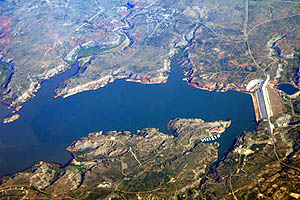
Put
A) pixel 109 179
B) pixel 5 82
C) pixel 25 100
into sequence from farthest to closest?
pixel 5 82 → pixel 25 100 → pixel 109 179

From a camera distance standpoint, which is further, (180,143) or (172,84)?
(172,84)

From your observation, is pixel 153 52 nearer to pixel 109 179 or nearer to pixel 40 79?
pixel 40 79

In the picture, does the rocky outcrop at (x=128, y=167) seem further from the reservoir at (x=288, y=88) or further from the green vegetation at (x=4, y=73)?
the green vegetation at (x=4, y=73)

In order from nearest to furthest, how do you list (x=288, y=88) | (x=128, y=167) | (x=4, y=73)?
(x=128, y=167) → (x=288, y=88) → (x=4, y=73)

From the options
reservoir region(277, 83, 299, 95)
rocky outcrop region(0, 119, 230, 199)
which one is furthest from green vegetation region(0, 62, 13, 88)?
reservoir region(277, 83, 299, 95)

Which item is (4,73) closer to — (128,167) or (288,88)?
(128,167)

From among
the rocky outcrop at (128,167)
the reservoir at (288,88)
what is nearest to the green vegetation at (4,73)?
the rocky outcrop at (128,167)

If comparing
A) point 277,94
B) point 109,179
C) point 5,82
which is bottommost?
point 109,179

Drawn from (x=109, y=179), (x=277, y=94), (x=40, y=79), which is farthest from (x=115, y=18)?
(x=109, y=179)

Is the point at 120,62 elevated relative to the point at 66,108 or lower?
elevated

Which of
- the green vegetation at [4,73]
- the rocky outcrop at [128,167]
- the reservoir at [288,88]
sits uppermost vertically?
the green vegetation at [4,73]

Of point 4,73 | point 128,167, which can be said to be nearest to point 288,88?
point 128,167
